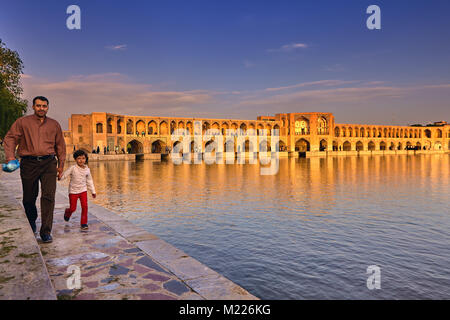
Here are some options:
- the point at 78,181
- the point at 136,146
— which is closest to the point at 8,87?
the point at 78,181

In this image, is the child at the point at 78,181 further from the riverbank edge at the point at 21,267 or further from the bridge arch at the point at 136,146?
the bridge arch at the point at 136,146

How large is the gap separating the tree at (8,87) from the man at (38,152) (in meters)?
17.7

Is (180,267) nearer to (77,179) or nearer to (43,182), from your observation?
(43,182)

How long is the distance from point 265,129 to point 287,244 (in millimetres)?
53905

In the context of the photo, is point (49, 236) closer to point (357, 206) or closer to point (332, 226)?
point (332, 226)

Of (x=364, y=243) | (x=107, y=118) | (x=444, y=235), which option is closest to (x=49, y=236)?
(x=364, y=243)

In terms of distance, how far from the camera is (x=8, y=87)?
2056cm

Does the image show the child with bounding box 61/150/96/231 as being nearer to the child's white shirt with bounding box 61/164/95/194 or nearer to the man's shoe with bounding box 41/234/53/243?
the child's white shirt with bounding box 61/164/95/194

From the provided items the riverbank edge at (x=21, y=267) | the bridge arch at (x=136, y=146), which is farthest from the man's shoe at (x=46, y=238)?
the bridge arch at (x=136, y=146)

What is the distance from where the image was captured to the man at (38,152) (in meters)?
3.85

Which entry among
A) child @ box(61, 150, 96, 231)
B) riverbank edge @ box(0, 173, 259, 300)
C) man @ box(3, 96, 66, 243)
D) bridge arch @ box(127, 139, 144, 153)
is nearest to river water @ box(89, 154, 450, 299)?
riverbank edge @ box(0, 173, 259, 300)

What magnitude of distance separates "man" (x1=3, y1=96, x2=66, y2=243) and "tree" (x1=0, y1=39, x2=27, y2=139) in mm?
17734

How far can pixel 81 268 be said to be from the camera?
3146 mm
